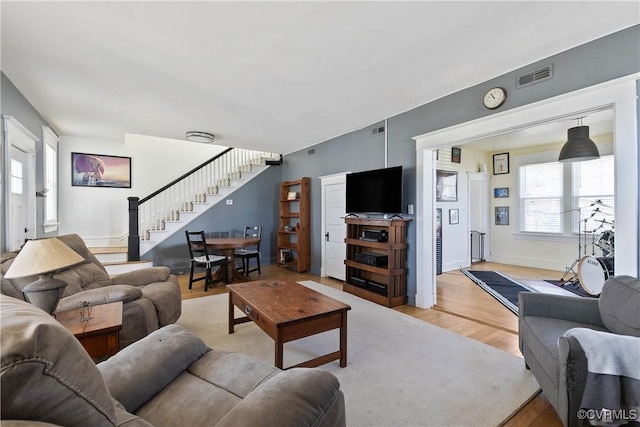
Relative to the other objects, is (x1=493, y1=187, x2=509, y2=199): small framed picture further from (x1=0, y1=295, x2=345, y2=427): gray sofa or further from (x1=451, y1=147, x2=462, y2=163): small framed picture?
(x1=0, y1=295, x2=345, y2=427): gray sofa

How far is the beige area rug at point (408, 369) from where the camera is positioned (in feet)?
5.99

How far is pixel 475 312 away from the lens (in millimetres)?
3627

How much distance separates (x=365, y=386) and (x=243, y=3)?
282 centimetres

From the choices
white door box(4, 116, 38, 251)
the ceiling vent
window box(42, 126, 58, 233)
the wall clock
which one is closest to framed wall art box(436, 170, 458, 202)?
the wall clock

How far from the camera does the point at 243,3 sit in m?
1.93

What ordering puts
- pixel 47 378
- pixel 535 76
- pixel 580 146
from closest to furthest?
pixel 47 378 → pixel 535 76 → pixel 580 146

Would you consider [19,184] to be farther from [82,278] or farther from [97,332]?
[97,332]

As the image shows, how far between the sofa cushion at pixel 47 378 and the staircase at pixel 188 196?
524 cm

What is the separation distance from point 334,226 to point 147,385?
441 centimetres

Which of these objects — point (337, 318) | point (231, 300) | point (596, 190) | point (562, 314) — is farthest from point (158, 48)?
point (596, 190)

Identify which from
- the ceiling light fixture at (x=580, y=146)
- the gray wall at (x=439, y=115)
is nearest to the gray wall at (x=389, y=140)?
the gray wall at (x=439, y=115)

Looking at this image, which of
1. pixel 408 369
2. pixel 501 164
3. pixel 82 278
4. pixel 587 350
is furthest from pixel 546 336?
pixel 501 164

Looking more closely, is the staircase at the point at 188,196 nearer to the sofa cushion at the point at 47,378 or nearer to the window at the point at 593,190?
the sofa cushion at the point at 47,378

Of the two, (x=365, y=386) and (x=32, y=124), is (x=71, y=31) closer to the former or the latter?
(x=32, y=124)
